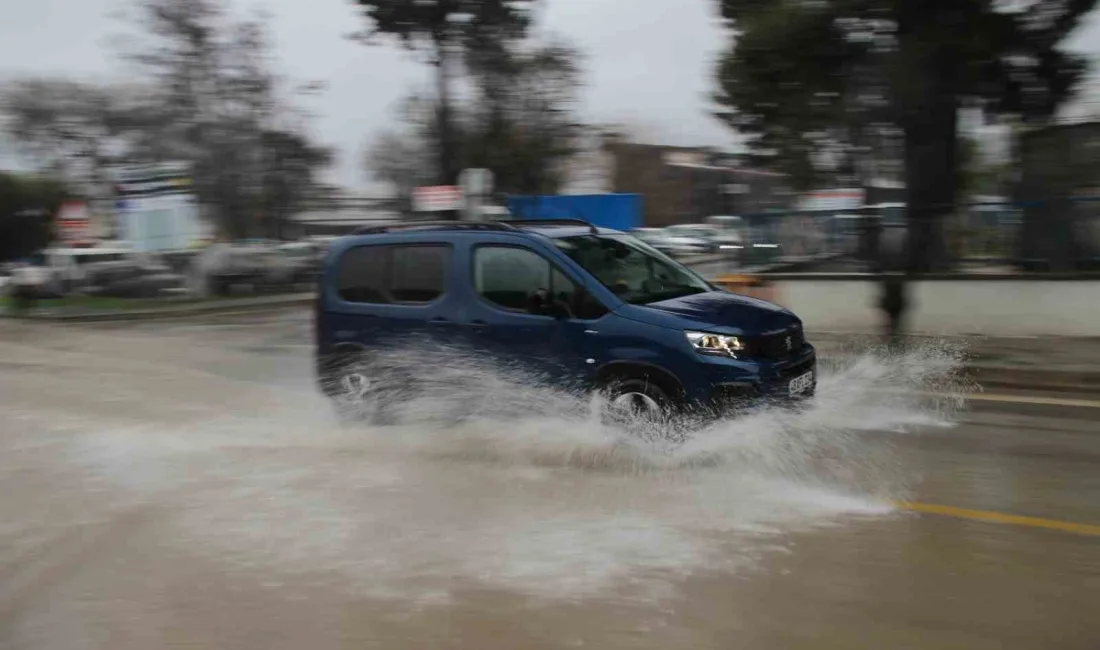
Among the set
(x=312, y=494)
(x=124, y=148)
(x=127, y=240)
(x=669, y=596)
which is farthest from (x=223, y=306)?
(x=669, y=596)

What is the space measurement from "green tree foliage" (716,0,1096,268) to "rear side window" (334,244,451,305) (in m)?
6.30

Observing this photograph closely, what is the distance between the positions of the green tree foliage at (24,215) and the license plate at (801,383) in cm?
5724

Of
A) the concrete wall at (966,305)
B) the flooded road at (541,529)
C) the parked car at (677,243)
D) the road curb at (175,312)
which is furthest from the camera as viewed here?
the parked car at (677,243)

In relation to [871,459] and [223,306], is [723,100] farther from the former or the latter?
[223,306]

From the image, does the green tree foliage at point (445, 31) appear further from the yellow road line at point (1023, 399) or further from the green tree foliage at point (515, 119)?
the yellow road line at point (1023, 399)

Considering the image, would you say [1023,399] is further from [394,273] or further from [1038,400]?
[394,273]

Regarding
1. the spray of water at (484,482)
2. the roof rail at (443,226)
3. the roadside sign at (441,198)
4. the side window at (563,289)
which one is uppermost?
the roadside sign at (441,198)

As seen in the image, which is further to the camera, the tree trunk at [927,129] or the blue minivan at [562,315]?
the tree trunk at [927,129]

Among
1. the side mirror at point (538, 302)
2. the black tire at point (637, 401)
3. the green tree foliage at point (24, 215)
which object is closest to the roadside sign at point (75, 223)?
the side mirror at point (538, 302)

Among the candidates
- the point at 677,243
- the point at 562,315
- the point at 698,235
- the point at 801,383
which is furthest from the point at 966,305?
the point at 698,235

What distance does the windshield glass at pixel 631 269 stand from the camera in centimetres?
684

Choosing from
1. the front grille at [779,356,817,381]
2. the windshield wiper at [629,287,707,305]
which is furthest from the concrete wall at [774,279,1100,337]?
the windshield wiper at [629,287,707,305]

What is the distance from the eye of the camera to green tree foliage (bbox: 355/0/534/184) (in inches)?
902

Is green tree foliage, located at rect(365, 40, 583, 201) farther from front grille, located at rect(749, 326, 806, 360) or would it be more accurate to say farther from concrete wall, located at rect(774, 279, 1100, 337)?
front grille, located at rect(749, 326, 806, 360)
